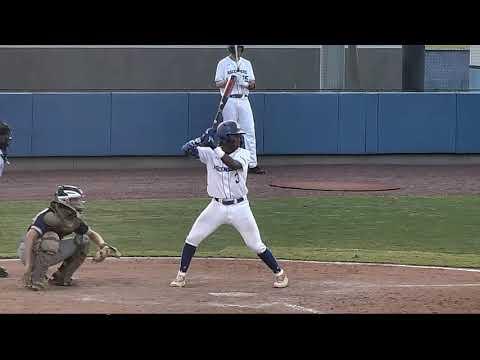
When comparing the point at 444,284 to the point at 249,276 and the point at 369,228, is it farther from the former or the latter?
the point at 369,228

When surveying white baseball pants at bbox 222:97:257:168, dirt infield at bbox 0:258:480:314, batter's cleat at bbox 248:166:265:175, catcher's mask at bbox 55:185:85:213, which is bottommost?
dirt infield at bbox 0:258:480:314

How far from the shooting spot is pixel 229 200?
32.8 ft

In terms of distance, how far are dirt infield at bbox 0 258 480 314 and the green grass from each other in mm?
700

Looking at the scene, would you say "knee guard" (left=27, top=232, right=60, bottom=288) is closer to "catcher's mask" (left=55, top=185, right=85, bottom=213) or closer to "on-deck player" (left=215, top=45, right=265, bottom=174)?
"catcher's mask" (left=55, top=185, right=85, bottom=213)

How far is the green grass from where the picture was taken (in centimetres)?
1242

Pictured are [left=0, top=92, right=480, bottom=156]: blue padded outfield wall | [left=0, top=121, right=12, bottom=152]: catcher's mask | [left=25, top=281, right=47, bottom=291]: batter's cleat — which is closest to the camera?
[left=25, top=281, right=47, bottom=291]: batter's cleat

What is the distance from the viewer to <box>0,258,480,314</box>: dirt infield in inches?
360

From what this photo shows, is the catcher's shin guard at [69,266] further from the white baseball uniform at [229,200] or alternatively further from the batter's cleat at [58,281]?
the white baseball uniform at [229,200]

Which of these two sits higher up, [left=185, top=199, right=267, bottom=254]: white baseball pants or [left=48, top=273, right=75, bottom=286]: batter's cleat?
[left=185, top=199, right=267, bottom=254]: white baseball pants

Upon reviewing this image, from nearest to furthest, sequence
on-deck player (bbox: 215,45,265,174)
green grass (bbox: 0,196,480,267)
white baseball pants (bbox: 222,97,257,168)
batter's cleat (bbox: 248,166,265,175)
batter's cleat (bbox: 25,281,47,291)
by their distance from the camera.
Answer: batter's cleat (bbox: 25,281,47,291)
green grass (bbox: 0,196,480,267)
on-deck player (bbox: 215,45,265,174)
white baseball pants (bbox: 222,97,257,168)
batter's cleat (bbox: 248,166,265,175)

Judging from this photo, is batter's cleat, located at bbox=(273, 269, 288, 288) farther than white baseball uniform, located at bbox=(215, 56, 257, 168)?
No

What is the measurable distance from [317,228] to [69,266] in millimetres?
4651

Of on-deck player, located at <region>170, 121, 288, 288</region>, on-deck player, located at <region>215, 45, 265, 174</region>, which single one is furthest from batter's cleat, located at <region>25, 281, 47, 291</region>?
on-deck player, located at <region>215, 45, 265, 174</region>
